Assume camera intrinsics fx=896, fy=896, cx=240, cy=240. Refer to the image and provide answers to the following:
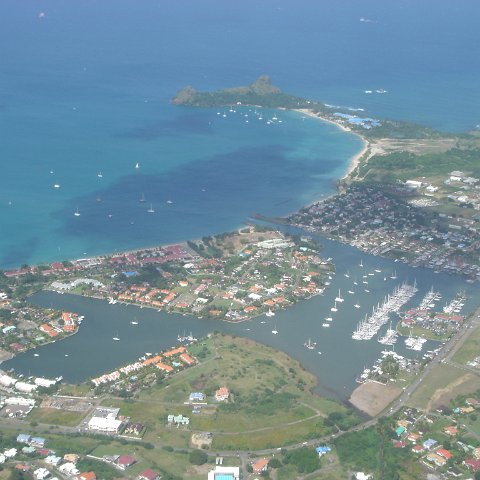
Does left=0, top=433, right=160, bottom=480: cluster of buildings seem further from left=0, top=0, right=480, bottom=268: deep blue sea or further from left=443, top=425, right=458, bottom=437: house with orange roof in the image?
left=0, top=0, right=480, bottom=268: deep blue sea

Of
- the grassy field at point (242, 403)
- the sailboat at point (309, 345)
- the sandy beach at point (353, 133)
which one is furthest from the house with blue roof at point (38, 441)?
the sandy beach at point (353, 133)

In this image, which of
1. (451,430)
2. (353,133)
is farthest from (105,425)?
(353,133)

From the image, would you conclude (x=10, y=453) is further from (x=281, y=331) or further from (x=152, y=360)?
(x=281, y=331)

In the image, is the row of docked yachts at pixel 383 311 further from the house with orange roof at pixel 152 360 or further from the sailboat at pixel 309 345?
the house with orange roof at pixel 152 360

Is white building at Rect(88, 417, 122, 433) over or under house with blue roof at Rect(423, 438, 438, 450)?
under

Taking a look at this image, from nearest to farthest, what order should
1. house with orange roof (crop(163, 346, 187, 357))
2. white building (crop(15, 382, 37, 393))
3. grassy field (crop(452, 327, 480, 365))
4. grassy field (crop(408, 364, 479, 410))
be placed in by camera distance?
grassy field (crop(408, 364, 479, 410))
white building (crop(15, 382, 37, 393))
house with orange roof (crop(163, 346, 187, 357))
grassy field (crop(452, 327, 480, 365))

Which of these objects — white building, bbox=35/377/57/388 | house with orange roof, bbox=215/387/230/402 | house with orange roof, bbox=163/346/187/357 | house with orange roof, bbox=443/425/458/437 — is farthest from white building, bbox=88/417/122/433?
house with orange roof, bbox=443/425/458/437
